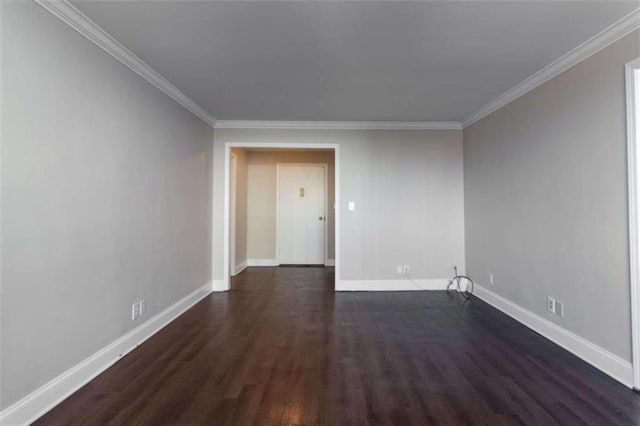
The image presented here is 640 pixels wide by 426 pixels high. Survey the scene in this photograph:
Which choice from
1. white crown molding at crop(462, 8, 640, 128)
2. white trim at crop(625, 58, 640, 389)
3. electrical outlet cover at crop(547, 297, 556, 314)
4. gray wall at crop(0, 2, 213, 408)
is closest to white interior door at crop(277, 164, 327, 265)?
gray wall at crop(0, 2, 213, 408)

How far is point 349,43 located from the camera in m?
2.13

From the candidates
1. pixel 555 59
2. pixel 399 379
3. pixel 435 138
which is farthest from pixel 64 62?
pixel 435 138

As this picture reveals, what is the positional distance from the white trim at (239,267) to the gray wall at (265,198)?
0.73ft

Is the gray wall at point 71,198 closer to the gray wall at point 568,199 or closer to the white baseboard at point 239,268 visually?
the white baseboard at point 239,268

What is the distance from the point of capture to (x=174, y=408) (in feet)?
5.72

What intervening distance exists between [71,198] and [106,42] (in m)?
1.16

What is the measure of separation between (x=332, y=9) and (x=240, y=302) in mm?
3249

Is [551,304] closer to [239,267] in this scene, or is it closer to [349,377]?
[349,377]

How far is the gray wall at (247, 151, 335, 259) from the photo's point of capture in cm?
601

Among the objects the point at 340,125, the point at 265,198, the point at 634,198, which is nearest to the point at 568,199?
the point at 634,198

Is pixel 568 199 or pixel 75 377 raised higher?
pixel 568 199

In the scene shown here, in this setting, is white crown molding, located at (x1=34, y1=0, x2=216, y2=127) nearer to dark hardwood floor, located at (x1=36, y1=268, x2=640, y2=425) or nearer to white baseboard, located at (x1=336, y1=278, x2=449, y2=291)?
dark hardwood floor, located at (x1=36, y1=268, x2=640, y2=425)

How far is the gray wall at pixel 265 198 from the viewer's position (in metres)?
6.01

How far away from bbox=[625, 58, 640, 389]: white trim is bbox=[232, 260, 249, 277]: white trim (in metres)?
4.82
